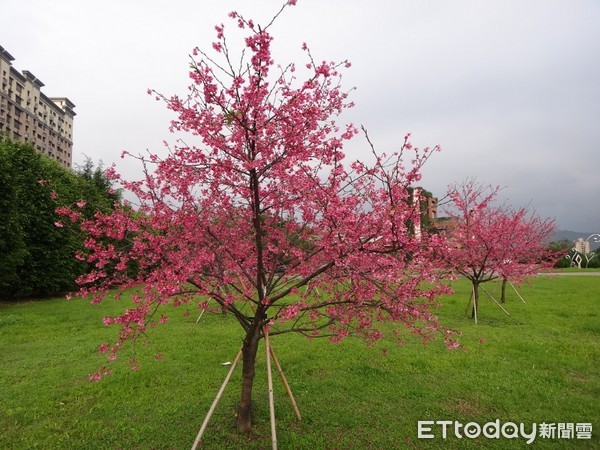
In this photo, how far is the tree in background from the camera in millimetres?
12961

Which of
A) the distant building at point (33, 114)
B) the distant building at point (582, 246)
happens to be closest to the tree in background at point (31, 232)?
the distant building at point (33, 114)

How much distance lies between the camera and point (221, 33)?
11.4 feet

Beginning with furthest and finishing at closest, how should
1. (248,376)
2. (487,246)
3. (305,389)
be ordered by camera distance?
1. (487,246)
2. (305,389)
3. (248,376)

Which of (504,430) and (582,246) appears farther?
(582,246)

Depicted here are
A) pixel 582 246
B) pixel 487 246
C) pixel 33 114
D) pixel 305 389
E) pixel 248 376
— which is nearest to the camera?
pixel 248 376

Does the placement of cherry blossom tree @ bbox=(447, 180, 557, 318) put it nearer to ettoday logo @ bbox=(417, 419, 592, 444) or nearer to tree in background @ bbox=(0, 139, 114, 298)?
ettoday logo @ bbox=(417, 419, 592, 444)

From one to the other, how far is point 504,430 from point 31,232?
1712 centimetres

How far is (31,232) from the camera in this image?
48.9ft

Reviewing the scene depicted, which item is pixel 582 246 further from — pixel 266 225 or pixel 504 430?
pixel 266 225

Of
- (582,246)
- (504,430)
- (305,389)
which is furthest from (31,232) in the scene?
(582,246)

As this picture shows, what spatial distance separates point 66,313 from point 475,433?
12.4 meters

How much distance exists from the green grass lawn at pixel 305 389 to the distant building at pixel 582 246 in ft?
138

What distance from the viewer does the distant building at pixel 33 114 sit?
167ft

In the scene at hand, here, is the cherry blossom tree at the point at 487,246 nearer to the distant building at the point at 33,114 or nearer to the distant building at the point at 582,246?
the distant building at the point at 582,246
